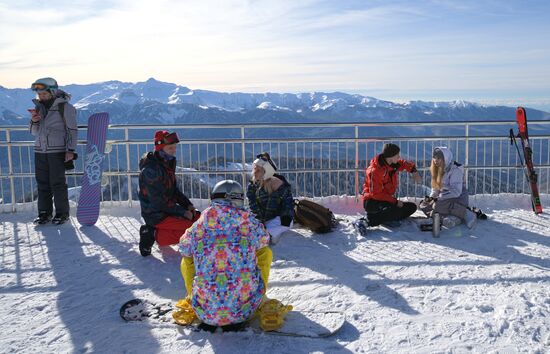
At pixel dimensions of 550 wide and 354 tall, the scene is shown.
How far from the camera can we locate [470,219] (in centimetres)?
696

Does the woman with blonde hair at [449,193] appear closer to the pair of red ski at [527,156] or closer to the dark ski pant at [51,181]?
the pair of red ski at [527,156]

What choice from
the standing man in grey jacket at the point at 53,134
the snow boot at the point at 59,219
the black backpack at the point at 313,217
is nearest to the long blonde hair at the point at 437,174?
the black backpack at the point at 313,217

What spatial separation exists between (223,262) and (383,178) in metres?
3.94

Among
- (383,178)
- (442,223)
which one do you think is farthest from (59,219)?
(442,223)

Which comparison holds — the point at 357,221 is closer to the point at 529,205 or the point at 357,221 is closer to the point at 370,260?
the point at 370,260

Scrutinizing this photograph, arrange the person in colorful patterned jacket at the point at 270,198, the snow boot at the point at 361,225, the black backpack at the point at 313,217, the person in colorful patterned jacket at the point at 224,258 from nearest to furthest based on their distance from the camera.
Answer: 1. the person in colorful patterned jacket at the point at 224,258
2. the person in colorful patterned jacket at the point at 270,198
3. the snow boot at the point at 361,225
4. the black backpack at the point at 313,217

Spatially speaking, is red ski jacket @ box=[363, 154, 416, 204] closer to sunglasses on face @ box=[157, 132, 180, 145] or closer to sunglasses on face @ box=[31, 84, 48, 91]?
sunglasses on face @ box=[157, 132, 180, 145]

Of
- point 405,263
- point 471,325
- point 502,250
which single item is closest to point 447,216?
point 502,250

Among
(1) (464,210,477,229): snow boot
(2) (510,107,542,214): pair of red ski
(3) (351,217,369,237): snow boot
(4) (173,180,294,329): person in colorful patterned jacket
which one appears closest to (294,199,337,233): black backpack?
(3) (351,217,369,237): snow boot

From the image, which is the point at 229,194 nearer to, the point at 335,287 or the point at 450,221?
the point at 335,287

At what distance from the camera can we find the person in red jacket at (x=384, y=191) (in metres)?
6.99

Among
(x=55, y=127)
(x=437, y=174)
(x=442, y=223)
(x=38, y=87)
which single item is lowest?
(x=442, y=223)

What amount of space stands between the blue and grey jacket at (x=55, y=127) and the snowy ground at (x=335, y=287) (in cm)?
129

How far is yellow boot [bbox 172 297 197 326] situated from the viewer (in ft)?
13.2
